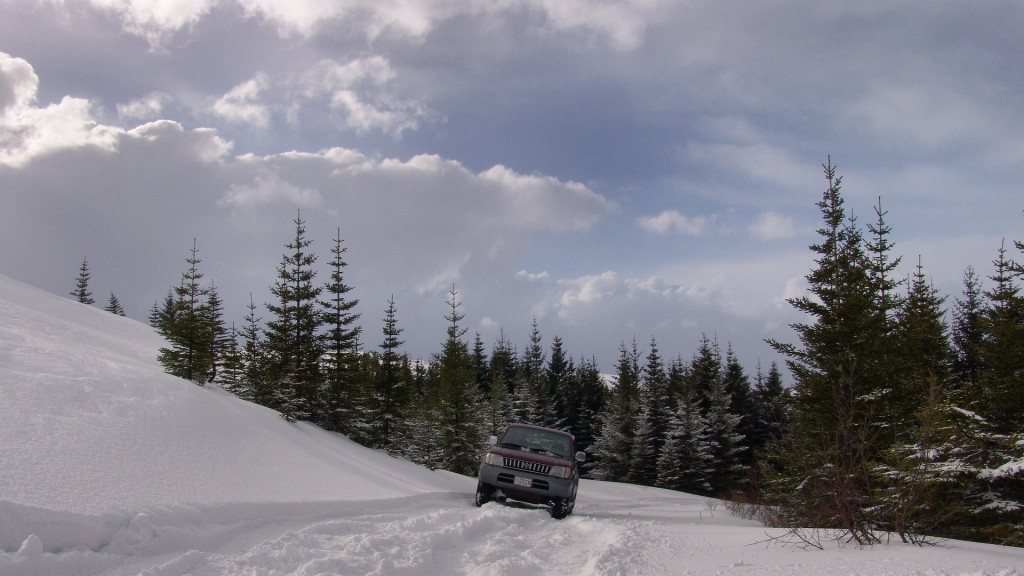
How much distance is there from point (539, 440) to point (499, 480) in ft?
5.23

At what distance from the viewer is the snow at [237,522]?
17.3 feet

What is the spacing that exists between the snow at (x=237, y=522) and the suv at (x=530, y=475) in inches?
28.8

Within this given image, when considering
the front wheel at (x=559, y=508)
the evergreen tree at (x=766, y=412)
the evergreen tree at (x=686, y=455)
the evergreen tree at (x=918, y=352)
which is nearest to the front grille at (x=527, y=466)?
the front wheel at (x=559, y=508)

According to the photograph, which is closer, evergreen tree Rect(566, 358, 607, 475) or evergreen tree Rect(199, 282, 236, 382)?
evergreen tree Rect(199, 282, 236, 382)

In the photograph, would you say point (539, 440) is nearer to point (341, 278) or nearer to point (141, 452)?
point (141, 452)

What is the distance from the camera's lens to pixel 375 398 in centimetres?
3316

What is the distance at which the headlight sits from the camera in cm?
1113

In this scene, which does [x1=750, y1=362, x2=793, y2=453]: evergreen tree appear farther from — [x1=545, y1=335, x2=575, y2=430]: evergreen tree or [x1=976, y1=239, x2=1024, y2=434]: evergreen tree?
[x1=976, y1=239, x2=1024, y2=434]: evergreen tree

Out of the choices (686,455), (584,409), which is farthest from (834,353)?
(584,409)

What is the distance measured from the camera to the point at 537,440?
12.5 metres

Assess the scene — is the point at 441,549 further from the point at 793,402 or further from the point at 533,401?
the point at 533,401

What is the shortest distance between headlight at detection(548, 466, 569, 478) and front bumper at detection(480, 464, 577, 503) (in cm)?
10

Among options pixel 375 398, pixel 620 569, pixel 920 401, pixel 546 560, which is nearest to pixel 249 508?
pixel 546 560

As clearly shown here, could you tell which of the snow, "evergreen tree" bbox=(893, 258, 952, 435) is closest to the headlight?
the snow
